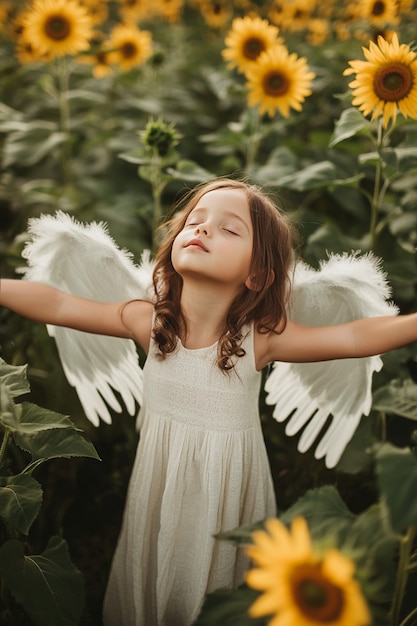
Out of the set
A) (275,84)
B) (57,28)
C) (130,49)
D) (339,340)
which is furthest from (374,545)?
(130,49)

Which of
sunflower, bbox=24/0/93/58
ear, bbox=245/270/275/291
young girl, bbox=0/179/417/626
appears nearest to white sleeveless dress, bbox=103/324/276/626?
young girl, bbox=0/179/417/626

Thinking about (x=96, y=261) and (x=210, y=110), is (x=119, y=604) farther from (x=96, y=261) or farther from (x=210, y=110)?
(x=210, y=110)

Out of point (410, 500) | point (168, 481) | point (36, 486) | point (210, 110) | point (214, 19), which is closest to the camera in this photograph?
point (410, 500)

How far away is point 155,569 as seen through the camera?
1329mm

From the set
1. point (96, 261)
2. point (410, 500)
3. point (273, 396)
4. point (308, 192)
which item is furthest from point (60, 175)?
point (410, 500)

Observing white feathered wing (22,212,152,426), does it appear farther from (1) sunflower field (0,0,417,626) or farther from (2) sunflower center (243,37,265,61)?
(2) sunflower center (243,37,265,61)

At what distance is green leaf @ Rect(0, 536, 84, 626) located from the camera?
1.04m

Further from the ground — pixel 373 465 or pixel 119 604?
pixel 373 465

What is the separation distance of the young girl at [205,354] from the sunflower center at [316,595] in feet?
1.85

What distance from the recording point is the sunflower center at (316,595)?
2.04 ft

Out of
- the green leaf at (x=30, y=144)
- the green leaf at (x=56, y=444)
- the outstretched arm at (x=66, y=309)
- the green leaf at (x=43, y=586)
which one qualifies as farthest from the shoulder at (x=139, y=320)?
the green leaf at (x=30, y=144)

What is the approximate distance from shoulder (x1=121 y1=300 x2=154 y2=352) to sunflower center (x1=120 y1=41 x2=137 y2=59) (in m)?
1.91

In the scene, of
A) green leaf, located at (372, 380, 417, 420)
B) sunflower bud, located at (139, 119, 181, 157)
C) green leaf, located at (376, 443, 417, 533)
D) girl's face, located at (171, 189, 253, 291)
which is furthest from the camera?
sunflower bud, located at (139, 119, 181, 157)

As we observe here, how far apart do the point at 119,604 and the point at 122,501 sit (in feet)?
1.25
